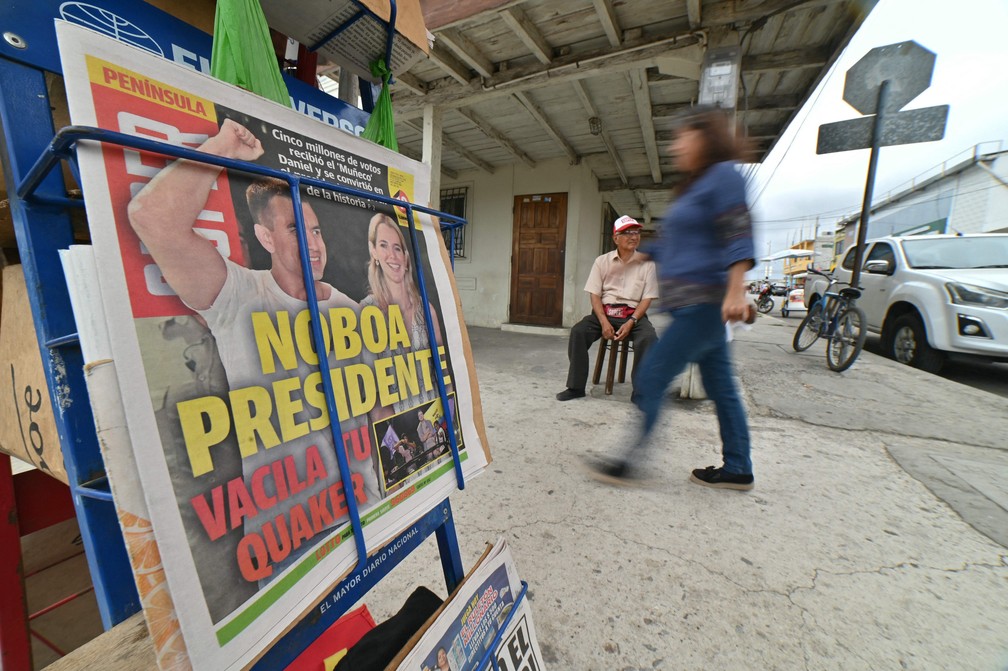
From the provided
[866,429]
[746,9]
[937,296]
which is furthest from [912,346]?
[746,9]

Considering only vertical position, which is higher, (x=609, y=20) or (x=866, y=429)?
(x=609, y=20)

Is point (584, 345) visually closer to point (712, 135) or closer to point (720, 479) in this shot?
point (720, 479)

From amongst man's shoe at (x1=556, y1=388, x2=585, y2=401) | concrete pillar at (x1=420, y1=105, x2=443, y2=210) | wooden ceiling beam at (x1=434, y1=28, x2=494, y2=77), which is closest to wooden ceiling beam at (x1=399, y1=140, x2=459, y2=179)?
concrete pillar at (x1=420, y1=105, x2=443, y2=210)

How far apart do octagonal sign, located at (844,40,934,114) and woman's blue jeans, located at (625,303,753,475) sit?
3397mm

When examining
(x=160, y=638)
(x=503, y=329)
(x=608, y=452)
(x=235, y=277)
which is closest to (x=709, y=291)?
(x=608, y=452)

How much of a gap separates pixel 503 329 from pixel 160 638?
6.37 metres

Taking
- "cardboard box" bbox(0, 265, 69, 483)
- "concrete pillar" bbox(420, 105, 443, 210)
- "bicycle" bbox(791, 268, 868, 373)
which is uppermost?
"concrete pillar" bbox(420, 105, 443, 210)

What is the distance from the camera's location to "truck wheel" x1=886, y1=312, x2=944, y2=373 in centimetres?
413

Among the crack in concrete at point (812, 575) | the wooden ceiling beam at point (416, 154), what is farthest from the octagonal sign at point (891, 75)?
the wooden ceiling beam at point (416, 154)

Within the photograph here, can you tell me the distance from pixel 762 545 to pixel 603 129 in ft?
16.8

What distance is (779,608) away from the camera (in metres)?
1.06

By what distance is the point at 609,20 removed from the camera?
9.59 ft

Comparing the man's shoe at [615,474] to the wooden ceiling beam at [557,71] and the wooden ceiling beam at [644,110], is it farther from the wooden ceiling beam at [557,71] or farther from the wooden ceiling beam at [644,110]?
the wooden ceiling beam at [644,110]

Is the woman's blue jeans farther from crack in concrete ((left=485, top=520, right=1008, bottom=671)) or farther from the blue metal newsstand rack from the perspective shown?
the blue metal newsstand rack
